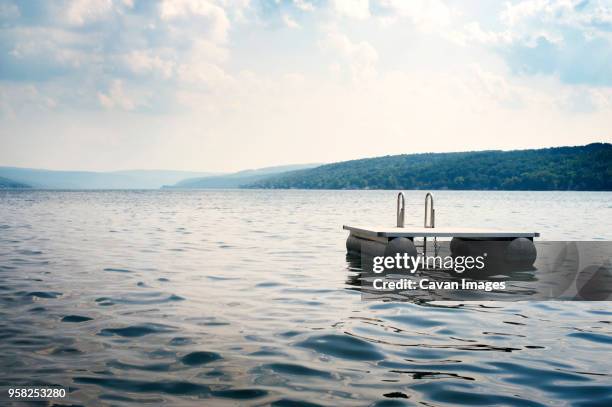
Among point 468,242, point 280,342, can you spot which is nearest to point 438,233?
point 468,242

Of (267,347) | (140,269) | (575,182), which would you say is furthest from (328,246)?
(575,182)

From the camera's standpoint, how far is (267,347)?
342 inches

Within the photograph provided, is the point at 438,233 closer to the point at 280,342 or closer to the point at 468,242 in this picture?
the point at 468,242

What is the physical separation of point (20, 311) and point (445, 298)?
27.5 ft

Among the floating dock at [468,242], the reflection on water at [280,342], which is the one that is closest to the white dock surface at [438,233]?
the floating dock at [468,242]

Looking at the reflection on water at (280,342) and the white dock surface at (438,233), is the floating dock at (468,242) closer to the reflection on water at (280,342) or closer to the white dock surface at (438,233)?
the white dock surface at (438,233)

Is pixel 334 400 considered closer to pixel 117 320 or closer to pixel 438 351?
pixel 438 351

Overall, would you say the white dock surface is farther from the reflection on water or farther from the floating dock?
the reflection on water

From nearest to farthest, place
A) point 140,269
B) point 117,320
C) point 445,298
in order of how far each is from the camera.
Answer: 1. point 117,320
2. point 445,298
3. point 140,269

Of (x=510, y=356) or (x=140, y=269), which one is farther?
(x=140, y=269)

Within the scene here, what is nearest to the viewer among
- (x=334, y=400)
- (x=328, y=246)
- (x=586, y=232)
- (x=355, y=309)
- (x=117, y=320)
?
(x=334, y=400)

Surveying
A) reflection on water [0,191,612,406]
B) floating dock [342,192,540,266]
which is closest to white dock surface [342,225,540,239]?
floating dock [342,192,540,266]

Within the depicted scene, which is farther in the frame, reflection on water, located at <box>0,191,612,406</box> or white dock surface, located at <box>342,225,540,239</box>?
white dock surface, located at <box>342,225,540,239</box>

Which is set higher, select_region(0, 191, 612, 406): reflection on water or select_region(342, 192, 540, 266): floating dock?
select_region(342, 192, 540, 266): floating dock
